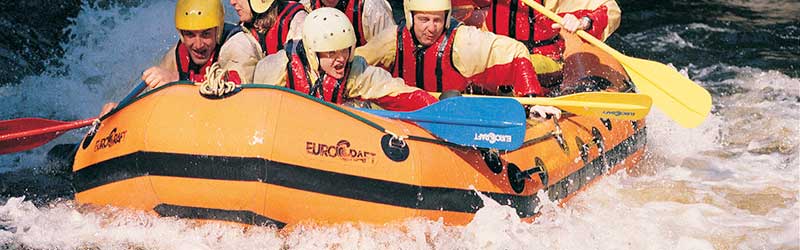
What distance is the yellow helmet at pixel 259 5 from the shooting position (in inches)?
267

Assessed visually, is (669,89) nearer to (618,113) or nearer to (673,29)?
(618,113)

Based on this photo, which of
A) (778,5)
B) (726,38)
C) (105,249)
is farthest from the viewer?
(778,5)

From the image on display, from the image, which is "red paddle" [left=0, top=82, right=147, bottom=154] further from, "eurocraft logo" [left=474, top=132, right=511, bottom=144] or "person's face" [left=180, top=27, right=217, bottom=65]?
"eurocraft logo" [left=474, top=132, right=511, bottom=144]

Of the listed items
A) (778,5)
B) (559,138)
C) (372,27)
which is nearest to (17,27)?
(372,27)

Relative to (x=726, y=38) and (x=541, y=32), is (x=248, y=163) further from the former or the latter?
(x=726, y=38)

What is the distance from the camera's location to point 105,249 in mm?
5457

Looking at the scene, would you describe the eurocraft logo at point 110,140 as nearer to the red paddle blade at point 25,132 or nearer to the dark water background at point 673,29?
the red paddle blade at point 25,132

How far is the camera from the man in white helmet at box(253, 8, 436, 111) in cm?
547

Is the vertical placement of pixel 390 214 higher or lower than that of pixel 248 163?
lower

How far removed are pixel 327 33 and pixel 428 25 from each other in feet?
3.20

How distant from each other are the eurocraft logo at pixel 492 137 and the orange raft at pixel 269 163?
0.39 feet

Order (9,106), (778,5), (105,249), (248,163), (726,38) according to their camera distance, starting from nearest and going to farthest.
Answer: (248,163)
(105,249)
(9,106)
(726,38)
(778,5)

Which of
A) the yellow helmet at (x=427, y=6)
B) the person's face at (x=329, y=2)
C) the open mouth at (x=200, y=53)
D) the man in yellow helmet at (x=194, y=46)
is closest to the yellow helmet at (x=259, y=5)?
the person's face at (x=329, y=2)

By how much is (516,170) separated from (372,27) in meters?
1.95
